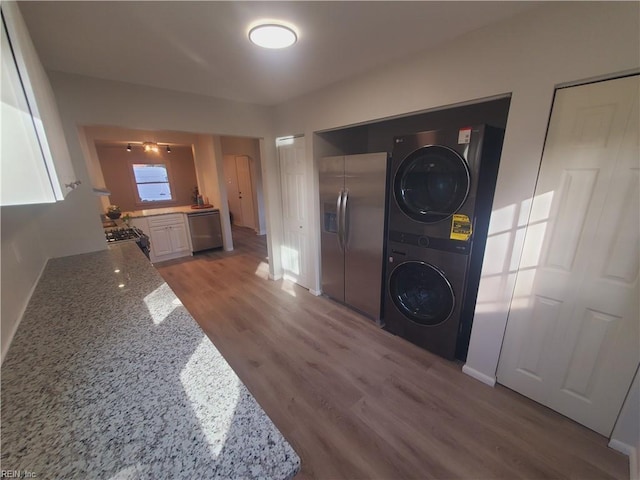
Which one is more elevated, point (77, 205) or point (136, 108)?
point (136, 108)

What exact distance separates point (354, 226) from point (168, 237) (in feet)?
12.5

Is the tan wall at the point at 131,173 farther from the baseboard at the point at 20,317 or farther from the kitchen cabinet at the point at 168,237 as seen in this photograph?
the baseboard at the point at 20,317

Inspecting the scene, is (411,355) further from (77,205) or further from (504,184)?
(77,205)

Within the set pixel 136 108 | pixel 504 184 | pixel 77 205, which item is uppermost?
pixel 136 108

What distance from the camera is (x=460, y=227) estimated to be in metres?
1.86

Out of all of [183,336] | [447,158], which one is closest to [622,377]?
[447,158]

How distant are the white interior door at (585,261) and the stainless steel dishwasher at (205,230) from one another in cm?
496

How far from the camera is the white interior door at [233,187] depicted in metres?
7.34

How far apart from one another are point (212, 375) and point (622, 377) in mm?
2154

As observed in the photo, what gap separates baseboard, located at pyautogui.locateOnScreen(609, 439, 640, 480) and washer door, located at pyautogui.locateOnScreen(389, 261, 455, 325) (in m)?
1.06

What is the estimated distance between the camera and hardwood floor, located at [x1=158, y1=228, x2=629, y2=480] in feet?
4.65

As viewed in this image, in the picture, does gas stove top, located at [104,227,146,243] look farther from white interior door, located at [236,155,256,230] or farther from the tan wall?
white interior door, located at [236,155,256,230]

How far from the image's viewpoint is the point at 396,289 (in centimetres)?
240

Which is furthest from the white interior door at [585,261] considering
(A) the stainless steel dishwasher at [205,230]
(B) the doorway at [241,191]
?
(B) the doorway at [241,191]
